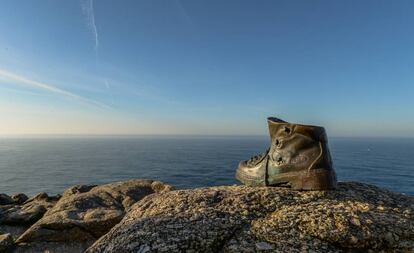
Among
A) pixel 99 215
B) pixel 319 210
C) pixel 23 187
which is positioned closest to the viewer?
pixel 319 210

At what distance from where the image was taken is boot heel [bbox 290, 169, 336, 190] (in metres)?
5.40

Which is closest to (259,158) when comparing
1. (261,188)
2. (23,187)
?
(261,188)

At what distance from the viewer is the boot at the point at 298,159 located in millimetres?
5406

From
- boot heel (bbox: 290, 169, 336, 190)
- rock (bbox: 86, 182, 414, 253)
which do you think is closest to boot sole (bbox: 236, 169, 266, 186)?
rock (bbox: 86, 182, 414, 253)

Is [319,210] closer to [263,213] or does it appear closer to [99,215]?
[263,213]

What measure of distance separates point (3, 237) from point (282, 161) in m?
8.83

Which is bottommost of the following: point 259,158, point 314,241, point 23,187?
point 23,187

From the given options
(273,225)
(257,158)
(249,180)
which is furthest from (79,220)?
(273,225)

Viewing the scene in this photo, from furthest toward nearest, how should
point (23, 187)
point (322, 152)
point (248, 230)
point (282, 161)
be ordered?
point (23, 187) < point (282, 161) < point (322, 152) < point (248, 230)

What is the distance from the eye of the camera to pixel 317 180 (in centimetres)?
543

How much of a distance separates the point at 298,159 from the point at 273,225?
1.62m

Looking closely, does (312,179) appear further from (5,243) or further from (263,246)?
(5,243)

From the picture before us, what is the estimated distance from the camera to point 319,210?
4742 mm

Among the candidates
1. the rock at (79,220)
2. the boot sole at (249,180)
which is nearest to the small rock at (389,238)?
the boot sole at (249,180)
